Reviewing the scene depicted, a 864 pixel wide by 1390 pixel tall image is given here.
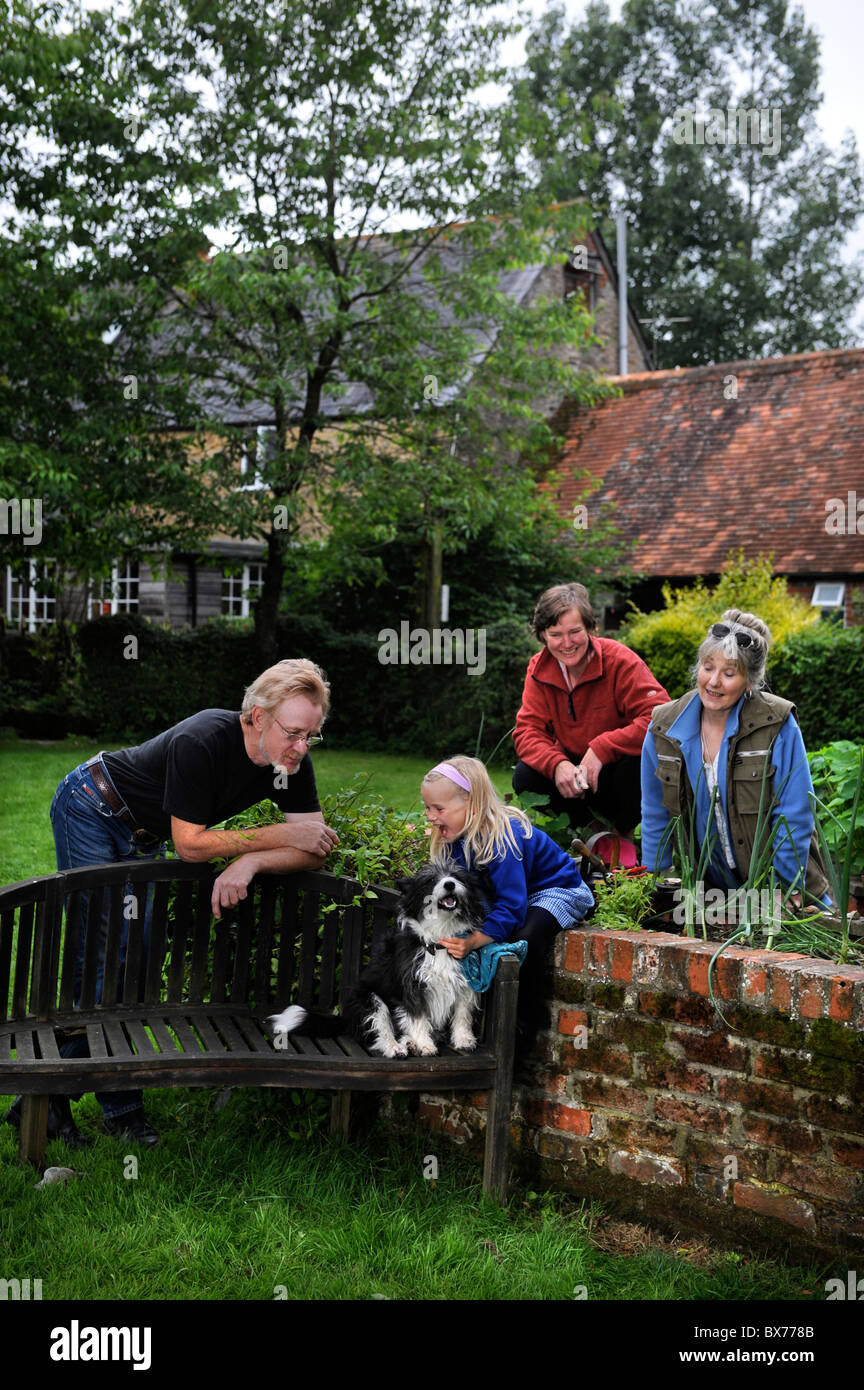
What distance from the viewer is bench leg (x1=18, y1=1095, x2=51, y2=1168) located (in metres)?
3.99

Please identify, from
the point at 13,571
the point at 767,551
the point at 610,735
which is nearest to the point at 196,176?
the point at 13,571

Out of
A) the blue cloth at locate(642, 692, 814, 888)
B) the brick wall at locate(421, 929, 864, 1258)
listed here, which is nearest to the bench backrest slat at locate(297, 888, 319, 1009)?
the brick wall at locate(421, 929, 864, 1258)

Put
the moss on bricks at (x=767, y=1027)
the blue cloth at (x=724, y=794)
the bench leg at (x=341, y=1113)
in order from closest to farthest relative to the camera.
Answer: the moss on bricks at (x=767, y=1027) < the blue cloth at (x=724, y=794) < the bench leg at (x=341, y=1113)

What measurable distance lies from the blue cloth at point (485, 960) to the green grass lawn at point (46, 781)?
128 inches

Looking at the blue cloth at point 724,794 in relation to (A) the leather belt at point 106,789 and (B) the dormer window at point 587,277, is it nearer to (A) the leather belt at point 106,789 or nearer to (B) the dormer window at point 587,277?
(A) the leather belt at point 106,789

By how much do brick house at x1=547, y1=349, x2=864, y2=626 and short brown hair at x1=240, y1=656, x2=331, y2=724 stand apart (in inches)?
607

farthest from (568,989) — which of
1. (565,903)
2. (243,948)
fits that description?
(243,948)

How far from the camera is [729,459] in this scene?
22.6 meters

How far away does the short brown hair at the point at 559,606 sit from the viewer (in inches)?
204

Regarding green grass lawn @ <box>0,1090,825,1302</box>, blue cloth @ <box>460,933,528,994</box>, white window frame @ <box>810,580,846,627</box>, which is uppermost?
white window frame @ <box>810,580,846,627</box>

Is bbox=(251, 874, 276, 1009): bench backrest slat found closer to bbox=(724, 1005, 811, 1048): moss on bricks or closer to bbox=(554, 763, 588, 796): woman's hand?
bbox=(554, 763, 588, 796): woman's hand

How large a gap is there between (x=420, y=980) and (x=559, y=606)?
73.2 inches

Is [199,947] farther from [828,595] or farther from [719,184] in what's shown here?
[719,184]

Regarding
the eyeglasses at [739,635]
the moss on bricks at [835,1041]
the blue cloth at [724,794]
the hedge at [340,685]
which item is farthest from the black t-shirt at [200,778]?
the hedge at [340,685]
